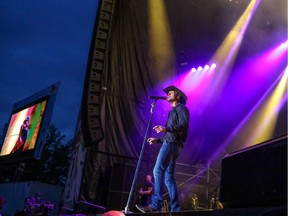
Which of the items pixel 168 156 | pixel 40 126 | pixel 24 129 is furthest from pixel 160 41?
pixel 168 156

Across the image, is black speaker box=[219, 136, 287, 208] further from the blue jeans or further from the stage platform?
the blue jeans

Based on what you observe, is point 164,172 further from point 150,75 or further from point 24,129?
point 24,129

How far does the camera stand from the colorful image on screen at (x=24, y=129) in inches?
456

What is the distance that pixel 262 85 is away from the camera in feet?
41.8

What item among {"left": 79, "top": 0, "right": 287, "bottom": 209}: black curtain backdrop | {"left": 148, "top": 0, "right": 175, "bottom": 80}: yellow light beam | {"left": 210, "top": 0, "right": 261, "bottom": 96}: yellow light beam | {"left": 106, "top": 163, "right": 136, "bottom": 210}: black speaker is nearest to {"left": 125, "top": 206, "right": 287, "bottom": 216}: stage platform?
{"left": 106, "top": 163, "right": 136, "bottom": 210}: black speaker

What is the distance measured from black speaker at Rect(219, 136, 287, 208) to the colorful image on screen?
9.62 metres

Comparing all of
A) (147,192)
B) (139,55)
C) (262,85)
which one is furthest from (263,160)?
(262,85)

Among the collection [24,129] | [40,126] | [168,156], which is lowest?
[168,156]

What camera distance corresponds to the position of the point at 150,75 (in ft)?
36.6

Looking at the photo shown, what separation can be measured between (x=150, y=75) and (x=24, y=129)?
533 centimetres

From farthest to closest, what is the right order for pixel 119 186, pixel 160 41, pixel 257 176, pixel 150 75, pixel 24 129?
pixel 24 129
pixel 160 41
pixel 150 75
pixel 119 186
pixel 257 176

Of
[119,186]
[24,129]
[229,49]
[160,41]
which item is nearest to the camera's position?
[119,186]

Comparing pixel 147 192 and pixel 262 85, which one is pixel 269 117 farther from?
pixel 147 192

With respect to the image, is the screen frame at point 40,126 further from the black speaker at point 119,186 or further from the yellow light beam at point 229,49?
the yellow light beam at point 229,49
